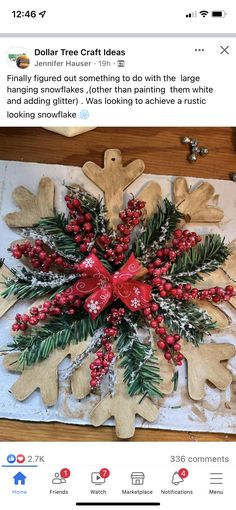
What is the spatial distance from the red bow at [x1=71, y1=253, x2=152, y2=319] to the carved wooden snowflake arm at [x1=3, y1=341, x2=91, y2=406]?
8 cm

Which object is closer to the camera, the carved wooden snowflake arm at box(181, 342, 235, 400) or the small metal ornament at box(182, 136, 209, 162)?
the carved wooden snowflake arm at box(181, 342, 235, 400)

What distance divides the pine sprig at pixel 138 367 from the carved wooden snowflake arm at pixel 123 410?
12mm

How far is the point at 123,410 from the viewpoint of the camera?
819 mm

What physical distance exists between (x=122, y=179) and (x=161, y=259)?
0.51 ft

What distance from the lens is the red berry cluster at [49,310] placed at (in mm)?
836
